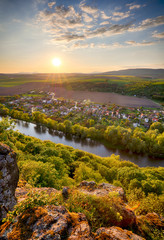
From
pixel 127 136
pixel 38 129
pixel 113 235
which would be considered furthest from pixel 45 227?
pixel 38 129

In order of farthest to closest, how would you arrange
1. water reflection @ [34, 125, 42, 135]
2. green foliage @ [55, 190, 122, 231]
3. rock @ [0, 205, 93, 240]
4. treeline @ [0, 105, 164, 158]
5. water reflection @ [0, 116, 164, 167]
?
water reflection @ [34, 125, 42, 135] < treeline @ [0, 105, 164, 158] < water reflection @ [0, 116, 164, 167] < green foliage @ [55, 190, 122, 231] < rock @ [0, 205, 93, 240]

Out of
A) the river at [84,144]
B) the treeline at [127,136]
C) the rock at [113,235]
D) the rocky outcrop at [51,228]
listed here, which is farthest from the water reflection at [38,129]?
the rock at [113,235]

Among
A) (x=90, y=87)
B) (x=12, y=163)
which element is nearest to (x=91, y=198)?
(x=12, y=163)

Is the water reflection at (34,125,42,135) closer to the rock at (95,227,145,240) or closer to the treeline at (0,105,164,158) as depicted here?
the treeline at (0,105,164,158)

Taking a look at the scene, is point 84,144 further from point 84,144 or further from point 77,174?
point 77,174

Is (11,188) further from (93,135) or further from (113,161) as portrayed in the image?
(93,135)

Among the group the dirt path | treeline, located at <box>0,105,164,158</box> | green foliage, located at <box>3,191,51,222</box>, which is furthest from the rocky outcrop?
the dirt path
